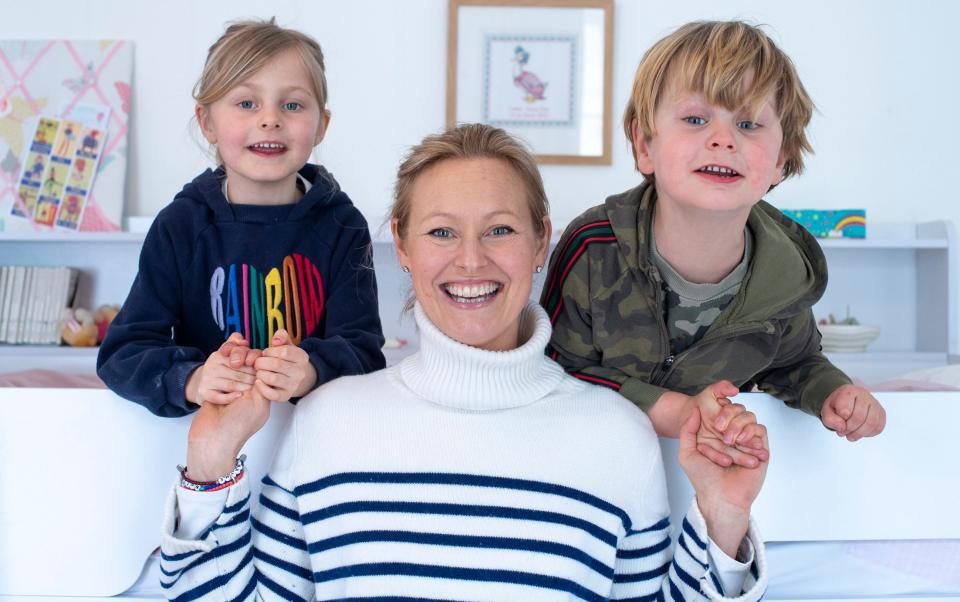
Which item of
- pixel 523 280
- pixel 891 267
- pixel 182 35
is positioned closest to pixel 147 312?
pixel 523 280

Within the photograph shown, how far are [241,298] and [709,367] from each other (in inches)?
27.2

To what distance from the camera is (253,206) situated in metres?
1.35

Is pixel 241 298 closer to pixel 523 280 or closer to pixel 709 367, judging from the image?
pixel 523 280

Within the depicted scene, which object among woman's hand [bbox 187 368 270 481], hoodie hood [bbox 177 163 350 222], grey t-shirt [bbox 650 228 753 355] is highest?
hoodie hood [bbox 177 163 350 222]

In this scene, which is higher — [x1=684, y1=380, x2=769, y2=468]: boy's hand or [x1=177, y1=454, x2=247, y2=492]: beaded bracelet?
[x1=684, y1=380, x2=769, y2=468]: boy's hand

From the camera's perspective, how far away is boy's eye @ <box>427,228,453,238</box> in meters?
1.09

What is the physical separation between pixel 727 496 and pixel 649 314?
1.05ft

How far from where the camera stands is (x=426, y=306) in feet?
3.61

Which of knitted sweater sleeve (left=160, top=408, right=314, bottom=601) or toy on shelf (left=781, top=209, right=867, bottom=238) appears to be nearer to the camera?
knitted sweater sleeve (left=160, top=408, right=314, bottom=601)

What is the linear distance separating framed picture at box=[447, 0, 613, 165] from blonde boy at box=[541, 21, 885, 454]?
65.2 inches

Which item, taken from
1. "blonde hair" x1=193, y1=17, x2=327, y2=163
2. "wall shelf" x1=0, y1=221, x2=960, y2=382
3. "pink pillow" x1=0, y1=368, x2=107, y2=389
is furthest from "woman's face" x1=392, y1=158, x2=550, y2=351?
"wall shelf" x1=0, y1=221, x2=960, y2=382

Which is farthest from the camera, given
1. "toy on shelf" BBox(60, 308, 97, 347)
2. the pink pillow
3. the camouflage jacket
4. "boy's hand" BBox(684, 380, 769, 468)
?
"toy on shelf" BBox(60, 308, 97, 347)

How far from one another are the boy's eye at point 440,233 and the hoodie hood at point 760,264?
0.28m

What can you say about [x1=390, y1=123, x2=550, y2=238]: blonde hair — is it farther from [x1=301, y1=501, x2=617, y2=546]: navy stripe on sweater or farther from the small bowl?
the small bowl
